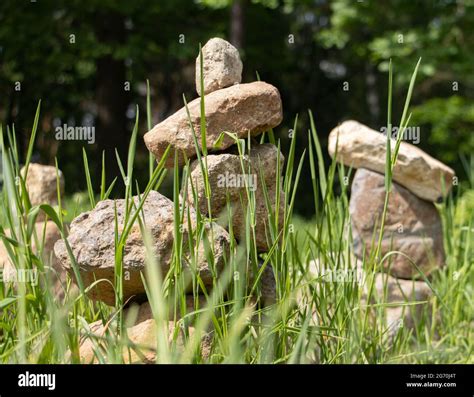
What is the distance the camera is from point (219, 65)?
2537 millimetres

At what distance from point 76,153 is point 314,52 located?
16.8 ft

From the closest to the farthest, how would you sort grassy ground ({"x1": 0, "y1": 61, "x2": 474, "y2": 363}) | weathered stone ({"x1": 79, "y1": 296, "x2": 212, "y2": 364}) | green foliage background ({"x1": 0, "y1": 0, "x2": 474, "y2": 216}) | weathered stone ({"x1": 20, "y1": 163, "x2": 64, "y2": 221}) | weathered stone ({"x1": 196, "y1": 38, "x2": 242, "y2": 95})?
grassy ground ({"x1": 0, "y1": 61, "x2": 474, "y2": 363}) → weathered stone ({"x1": 79, "y1": 296, "x2": 212, "y2": 364}) → weathered stone ({"x1": 196, "y1": 38, "x2": 242, "y2": 95}) → weathered stone ({"x1": 20, "y1": 163, "x2": 64, "y2": 221}) → green foliage background ({"x1": 0, "y1": 0, "x2": 474, "y2": 216})

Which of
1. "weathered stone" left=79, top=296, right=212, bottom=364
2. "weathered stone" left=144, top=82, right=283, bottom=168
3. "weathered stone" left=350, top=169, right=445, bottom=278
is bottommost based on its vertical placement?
"weathered stone" left=79, top=296, right=212, bottom=364

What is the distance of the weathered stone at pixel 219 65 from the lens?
8.27 ft

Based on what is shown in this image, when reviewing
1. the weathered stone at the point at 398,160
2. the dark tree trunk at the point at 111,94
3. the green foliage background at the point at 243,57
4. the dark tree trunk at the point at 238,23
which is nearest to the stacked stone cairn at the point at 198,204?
the weathered stone at the point at 398,160

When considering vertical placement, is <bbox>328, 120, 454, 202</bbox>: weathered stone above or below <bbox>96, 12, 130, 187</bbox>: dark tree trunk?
below

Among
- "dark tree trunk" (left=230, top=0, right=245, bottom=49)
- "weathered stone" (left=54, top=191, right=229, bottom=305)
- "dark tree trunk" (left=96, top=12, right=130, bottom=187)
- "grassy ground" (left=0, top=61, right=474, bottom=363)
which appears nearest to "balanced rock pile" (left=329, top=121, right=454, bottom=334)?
"grassy ground" (left=0, top=61, right=474, bottom=363)

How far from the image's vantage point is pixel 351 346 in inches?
93.7

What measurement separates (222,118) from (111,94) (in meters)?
8.62

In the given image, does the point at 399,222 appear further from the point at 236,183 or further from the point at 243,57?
the point at 243,57

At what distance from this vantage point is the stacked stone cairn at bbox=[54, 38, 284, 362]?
2.17m

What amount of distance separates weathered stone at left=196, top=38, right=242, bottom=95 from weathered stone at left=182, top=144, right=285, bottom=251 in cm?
27

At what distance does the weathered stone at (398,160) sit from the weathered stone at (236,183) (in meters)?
1.58

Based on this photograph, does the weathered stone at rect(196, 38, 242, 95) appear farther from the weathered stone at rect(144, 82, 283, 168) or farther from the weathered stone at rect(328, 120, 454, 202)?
the weathered stone at rect(328, 120, 454, 202)
